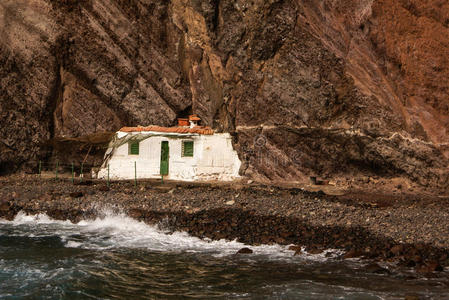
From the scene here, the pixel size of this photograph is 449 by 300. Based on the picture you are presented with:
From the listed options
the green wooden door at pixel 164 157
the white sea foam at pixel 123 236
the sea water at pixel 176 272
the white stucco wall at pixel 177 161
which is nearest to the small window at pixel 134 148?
the white stucco wall at pixel 177 161

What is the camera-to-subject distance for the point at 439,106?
24172 mm

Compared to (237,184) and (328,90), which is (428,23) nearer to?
(328,90)

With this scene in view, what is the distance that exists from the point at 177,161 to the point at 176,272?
49.5ft

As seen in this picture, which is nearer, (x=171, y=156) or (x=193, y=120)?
(x=171, y=156)

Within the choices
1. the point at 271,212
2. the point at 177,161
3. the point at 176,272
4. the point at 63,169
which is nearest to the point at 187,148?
the point at 177,161

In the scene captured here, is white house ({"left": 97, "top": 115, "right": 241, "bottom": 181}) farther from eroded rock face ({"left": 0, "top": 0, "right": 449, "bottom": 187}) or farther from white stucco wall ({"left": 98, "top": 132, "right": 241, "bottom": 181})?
eroded rock face ({"left": 0, "top": 0, "right": 449, "bottom": 187})

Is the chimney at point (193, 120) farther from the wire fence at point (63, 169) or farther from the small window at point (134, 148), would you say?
the wire fence at point (63, 169)

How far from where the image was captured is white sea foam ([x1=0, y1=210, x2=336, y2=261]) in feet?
50.8

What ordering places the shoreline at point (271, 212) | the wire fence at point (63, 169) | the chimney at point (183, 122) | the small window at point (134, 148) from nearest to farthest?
the shoreline at point (271, 212)
the small window at point (134, 148)
the wire fence at point (63, 169)
the chimney at point (183, 122)

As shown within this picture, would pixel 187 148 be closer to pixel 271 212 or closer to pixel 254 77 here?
pixel 254 77

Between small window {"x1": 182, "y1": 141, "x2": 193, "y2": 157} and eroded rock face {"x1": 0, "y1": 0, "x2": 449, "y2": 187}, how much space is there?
96.4 inches

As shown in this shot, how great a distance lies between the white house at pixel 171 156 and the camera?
28.0 meters

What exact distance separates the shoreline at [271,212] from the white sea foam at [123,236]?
0.39 m

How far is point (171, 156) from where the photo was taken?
28094mm
